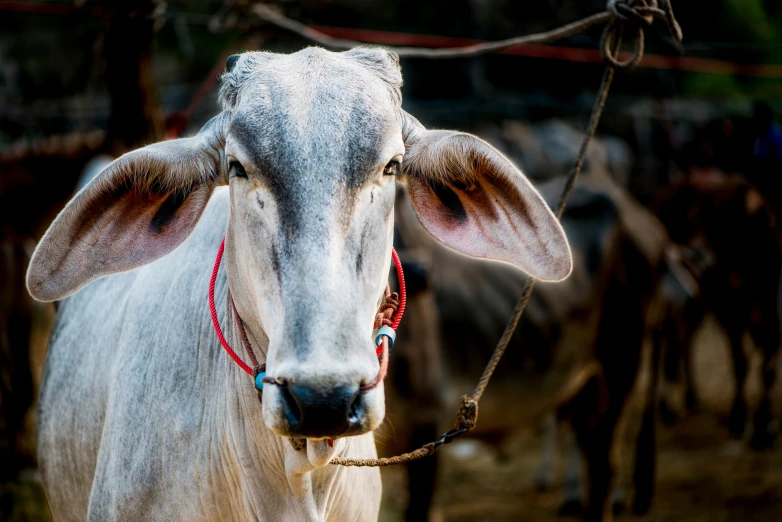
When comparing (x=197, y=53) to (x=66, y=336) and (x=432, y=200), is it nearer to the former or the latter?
(x=66, y=336)

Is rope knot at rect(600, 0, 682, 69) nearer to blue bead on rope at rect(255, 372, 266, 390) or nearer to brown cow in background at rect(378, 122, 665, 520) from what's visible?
blue bead on rope at rect(255, 372, 266, 390)

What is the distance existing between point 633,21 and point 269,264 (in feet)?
5.09

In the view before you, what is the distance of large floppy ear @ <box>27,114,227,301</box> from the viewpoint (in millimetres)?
2111

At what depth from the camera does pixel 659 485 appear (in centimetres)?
684

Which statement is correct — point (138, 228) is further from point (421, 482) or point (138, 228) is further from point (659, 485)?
point (659, 485)

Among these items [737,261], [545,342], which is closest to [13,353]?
[545,342]

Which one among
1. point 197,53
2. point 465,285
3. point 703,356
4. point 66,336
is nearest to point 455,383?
point 465,285

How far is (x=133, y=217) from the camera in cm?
223

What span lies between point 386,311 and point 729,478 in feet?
18.4

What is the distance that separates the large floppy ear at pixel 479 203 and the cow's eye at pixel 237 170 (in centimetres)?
42

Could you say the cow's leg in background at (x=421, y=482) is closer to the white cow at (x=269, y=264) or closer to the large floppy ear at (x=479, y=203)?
the white cow at (x=269, y=264)

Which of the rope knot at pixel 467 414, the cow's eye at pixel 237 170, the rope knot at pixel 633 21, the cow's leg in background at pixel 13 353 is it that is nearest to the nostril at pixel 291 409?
the cow's eye at pixel 237 170

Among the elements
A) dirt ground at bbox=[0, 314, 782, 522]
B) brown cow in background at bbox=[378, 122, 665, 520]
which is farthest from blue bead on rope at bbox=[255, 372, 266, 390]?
dirt ground at bbox=[0, 314, 782, 522]

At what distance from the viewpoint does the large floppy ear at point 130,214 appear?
2111 millimetres
